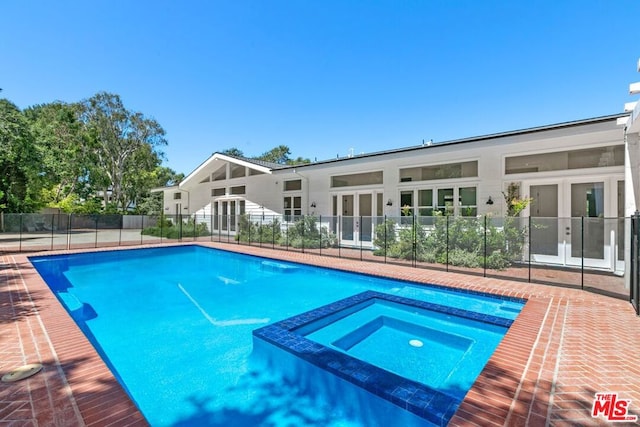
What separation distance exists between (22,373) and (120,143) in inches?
1179

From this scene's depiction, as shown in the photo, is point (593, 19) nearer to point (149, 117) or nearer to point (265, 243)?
point (265, 243)

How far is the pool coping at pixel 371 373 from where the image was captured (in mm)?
2508

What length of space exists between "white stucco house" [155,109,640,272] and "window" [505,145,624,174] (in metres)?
0.02

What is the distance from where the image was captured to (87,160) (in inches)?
1006

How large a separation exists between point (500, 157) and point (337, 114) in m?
11.3

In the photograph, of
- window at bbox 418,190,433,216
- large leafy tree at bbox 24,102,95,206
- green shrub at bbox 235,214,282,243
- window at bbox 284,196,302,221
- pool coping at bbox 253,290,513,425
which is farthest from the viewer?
large leafy tree at bbox 24,102,95,206

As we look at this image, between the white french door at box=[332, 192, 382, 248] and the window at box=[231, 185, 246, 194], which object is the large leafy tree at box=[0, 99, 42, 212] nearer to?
the window at box=[231, 185, 246, 194]

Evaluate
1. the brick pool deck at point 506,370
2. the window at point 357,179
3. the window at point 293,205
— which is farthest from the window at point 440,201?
the window at point 293,205

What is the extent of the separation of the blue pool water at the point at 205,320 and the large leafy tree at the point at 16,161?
8805 mm

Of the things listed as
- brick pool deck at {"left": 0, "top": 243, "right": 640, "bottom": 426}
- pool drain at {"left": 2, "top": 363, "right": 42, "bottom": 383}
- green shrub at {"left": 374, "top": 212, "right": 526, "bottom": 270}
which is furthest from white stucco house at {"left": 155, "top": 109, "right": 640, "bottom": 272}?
pool drain at {"left": 2, "top": 363, "right": 42, "bottom": 383}

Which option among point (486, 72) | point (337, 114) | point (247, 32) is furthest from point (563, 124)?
point (337, 114)

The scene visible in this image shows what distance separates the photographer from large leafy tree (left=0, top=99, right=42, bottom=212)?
601 inches

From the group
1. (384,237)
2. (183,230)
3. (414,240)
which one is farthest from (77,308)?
(183,230)

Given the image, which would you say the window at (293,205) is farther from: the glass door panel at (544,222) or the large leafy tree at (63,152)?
the large leafy tree at (63,152)
